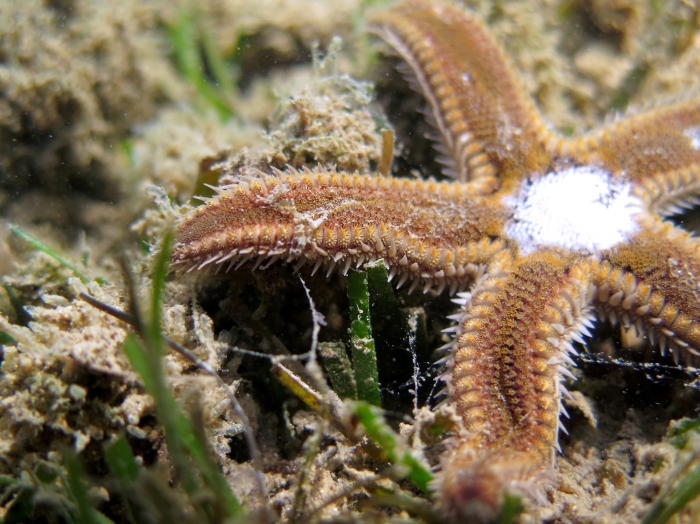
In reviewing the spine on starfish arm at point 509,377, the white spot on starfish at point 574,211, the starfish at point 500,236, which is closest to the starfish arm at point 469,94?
the starfish at point 500,236

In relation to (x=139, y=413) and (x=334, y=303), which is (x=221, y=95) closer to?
(x=334, y=303)

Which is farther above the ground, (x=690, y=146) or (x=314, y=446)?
(x=690, y=146)

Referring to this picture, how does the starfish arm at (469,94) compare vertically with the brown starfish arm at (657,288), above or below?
above

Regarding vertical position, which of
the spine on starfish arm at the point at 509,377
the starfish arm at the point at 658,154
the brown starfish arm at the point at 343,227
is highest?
the starfish arm at the point at 658,154

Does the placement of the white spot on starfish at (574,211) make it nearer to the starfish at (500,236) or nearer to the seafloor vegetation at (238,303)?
the starfish at (500,236)

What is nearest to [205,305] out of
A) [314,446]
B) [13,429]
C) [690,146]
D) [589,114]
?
[13,429]

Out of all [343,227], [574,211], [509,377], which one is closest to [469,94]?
[574,211]

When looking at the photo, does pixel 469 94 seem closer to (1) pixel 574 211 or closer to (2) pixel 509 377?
(1) pixel 574 211

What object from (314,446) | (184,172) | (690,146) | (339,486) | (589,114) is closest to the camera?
(314,446)
